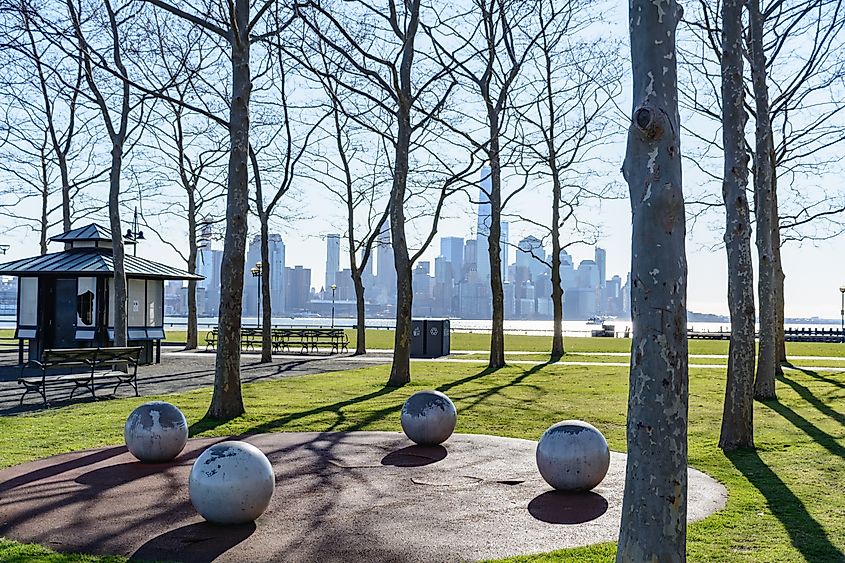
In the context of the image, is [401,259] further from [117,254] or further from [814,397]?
[814,397]

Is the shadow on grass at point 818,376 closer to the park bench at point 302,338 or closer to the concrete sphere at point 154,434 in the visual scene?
the concrete sphere at point 154,434

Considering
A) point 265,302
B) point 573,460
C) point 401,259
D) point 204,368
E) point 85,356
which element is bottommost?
point 204,368

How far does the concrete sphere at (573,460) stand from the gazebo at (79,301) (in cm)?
2082

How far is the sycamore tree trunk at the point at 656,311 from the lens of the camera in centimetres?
471

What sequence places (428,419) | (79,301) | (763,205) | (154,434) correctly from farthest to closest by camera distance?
(79,301)
(763,205)
(428,419)
(154,434)

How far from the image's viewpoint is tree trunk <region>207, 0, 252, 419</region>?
1455 centimetres

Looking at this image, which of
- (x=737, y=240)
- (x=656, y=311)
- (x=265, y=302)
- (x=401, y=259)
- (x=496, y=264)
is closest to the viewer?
(x=656, y=311)

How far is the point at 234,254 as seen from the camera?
14.6 meters

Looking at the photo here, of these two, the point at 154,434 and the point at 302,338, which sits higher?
the point at 302,338

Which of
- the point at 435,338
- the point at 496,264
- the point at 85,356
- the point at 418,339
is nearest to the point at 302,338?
the point at 418,339

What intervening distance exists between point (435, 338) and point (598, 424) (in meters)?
18.8

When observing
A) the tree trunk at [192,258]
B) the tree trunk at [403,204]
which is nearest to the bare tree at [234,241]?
the tree trunk at [403,204]

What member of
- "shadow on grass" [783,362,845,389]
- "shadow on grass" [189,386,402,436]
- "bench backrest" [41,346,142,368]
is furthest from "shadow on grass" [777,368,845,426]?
"bench backrest" [41,346,142,368]

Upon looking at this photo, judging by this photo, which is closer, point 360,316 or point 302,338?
point 360,316
